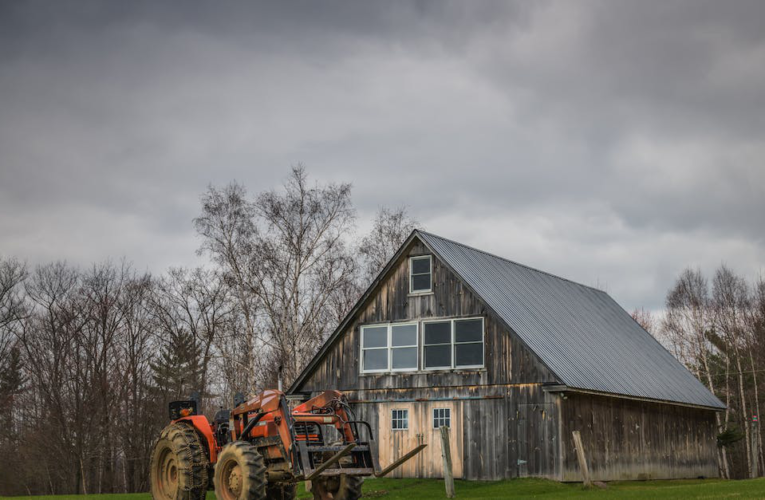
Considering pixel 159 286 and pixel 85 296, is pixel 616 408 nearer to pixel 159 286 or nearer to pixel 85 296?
pixel 159 286

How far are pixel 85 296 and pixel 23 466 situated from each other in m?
9.96

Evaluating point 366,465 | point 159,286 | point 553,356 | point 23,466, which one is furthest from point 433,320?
point 23,466

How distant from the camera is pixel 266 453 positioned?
52.8 ft

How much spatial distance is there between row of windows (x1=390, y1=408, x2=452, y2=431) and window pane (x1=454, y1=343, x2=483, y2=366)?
162 cm

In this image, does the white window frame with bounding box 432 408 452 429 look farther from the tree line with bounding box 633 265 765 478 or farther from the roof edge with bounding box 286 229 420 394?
the tree line with bounding box 633 265 765 478

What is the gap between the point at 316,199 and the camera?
4025 centimetres

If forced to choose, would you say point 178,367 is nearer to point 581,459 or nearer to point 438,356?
point 438,356

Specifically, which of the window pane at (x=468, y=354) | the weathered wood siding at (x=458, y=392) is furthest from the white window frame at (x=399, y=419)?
the window pane at (x=468, y=354)

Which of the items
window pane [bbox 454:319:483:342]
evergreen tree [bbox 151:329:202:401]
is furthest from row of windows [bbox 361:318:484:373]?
evergreen tree [bbox 151:329:202:401]

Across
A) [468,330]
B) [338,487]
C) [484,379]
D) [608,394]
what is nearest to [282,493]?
[338,487]

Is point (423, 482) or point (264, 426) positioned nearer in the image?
point (264, 426)

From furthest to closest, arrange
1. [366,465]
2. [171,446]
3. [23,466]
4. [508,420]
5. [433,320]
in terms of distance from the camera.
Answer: [23,466] → [433,320] → [508,420] → [171,446] → [366,465]

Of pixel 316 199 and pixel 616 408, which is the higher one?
pixel 316 199

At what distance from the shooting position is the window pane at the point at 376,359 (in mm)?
29328
